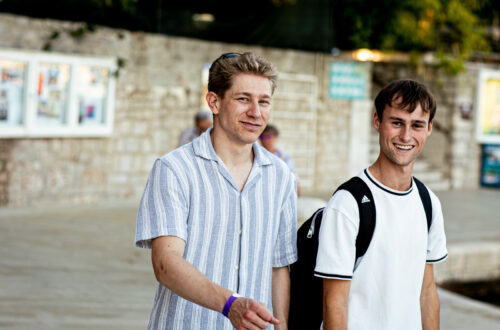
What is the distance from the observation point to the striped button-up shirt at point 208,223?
2553 millimetres

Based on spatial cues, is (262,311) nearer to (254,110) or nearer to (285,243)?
(285,243)

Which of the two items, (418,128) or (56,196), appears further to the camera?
(56,196)

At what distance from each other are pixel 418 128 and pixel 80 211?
9512 millimetres

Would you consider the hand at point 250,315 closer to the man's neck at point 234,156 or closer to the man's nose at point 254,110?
the man's neck at point 234,156

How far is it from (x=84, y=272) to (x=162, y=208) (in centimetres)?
550

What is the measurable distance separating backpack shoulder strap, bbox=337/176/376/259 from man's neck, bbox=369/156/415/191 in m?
0.11

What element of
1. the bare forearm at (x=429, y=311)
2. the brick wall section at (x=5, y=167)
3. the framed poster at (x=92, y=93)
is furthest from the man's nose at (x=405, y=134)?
the framed poster at (x=92, y=93)

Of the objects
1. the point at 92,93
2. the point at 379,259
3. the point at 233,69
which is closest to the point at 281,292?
the point at 379,259

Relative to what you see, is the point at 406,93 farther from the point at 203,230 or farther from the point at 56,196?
the point at 56,196

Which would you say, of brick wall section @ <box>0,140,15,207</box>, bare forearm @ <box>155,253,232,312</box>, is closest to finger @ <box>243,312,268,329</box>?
bare forearm @ <box>155,253,232,312</box>

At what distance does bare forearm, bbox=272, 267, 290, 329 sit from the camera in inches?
110

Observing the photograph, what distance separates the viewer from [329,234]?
105 inches

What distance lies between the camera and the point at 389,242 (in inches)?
107

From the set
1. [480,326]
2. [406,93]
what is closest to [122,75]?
Answer: [480,326]
